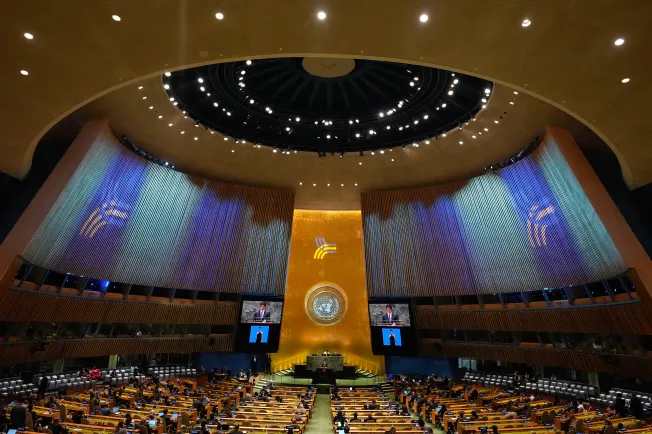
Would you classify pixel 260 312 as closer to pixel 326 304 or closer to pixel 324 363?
pixel 324 363

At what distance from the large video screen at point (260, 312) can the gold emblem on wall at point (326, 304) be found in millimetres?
4803

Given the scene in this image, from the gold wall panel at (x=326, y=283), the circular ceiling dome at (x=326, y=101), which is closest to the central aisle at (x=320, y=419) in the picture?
the gold wall panel at (x=326, y=283)

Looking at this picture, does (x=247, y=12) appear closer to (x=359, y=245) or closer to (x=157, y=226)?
(x=157, y=226)

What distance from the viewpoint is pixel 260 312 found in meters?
21.8

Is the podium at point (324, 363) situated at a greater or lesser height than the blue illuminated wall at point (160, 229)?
lesser

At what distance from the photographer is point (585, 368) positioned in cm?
1547

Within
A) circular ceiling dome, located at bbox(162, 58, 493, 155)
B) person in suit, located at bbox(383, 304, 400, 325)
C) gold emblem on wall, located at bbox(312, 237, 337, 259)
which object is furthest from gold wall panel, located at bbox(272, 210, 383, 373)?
circular ceiling dome, located at bbox(162, 58, 493, 155)

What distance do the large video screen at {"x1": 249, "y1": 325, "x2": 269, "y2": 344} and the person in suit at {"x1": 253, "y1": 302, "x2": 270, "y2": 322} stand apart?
1.36 feet

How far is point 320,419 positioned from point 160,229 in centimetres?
1177

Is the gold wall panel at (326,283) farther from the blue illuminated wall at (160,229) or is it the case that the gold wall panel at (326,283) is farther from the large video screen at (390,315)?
the large video screen at (390,315)

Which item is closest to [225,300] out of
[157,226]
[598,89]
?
[157,226]

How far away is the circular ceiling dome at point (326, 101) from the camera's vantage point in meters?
16.2

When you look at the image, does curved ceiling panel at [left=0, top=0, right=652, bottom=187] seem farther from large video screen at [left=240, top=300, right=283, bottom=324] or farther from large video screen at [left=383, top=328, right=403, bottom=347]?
large video screen at [left=383, top=328, right=403, bottom=347]

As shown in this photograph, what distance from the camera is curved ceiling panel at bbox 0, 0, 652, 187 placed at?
26.0 ft
